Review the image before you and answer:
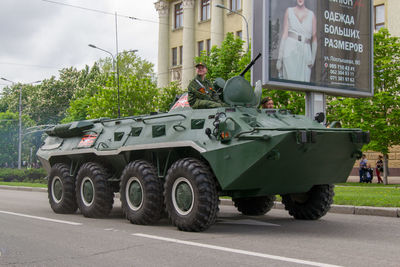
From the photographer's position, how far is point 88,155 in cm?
1090

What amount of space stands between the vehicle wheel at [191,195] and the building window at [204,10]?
35246 mm

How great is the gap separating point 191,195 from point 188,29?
35981 mm

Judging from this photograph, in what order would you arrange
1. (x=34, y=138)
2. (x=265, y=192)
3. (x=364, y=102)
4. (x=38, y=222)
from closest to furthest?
1. (x=265, y=192)
2. (x=38, y=222)
3. (x=364, y=102)
4. (x=34, y=138)

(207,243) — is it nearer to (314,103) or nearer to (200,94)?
(200,94)

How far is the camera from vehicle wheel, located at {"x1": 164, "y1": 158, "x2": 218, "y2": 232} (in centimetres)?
782

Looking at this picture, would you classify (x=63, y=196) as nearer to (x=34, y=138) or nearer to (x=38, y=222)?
(x=38, y=222)

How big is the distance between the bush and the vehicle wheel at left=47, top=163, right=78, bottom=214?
21591mm

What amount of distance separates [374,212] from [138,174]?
4743 mm

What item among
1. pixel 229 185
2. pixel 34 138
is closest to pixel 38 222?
pixel 229 185

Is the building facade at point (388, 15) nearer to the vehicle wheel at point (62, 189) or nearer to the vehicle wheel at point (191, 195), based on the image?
the vehicle wheel at point (62, 189)

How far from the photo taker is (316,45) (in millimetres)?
14781

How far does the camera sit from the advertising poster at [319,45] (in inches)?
548

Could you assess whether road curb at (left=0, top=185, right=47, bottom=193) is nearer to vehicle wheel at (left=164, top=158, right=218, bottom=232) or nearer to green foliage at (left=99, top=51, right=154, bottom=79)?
vehicle wheel at (left=164, top=158, right=218, bottom=232)

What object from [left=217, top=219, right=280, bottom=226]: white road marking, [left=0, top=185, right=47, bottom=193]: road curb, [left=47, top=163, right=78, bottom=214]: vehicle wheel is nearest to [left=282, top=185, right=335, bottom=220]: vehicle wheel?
[left=217, top=219, right=280, bottom=226]: white road marking
